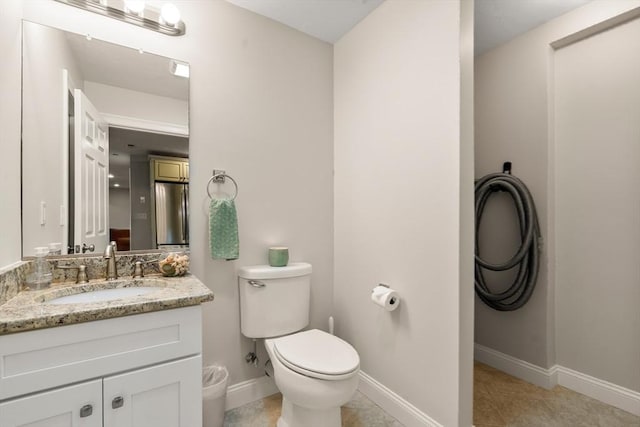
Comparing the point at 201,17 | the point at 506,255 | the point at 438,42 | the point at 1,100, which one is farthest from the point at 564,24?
the point at 1,100

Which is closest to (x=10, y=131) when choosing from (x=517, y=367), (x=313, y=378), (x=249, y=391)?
(x=313, y=378)

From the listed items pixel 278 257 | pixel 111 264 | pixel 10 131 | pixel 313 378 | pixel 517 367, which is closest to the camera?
pixel 10 131

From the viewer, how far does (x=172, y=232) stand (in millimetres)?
1654

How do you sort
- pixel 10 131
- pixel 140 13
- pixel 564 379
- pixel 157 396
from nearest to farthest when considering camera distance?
pixel 157 396
pixel 10 131
pixel 140 13
pixel 564 379

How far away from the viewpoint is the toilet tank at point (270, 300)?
1756 millimetres

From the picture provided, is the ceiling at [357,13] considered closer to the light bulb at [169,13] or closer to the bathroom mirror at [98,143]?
the light bulb at [169,13]

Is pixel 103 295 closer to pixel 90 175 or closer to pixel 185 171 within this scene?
pixel 90 175

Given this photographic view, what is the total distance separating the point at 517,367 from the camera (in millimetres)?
2135

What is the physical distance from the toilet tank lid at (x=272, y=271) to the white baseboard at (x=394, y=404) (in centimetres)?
81

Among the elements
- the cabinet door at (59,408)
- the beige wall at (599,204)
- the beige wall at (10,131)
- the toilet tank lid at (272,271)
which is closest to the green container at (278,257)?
the toilet tank lid at (272,271)

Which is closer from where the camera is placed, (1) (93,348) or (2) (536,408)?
(1) (93,348)

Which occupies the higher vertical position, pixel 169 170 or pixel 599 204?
pixel 169 170

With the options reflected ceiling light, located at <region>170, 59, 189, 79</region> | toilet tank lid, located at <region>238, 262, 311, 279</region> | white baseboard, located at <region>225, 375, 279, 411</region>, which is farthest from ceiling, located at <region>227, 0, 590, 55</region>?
white baseboard, located at <region>225, 375, 279, 411</region>

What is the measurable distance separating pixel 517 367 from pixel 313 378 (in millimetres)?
1686
